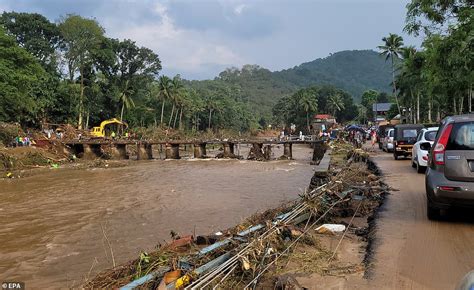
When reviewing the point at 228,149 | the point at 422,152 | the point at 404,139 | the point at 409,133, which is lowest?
the point at 228,149

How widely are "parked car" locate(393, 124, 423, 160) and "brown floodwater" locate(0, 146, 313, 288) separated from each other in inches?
186

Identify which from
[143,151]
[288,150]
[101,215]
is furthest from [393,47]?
[101,215]

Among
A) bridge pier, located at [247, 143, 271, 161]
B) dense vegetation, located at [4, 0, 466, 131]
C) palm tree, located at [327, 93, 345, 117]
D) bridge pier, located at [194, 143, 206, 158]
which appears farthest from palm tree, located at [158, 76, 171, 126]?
palm tree, located at [327, 93, 345, 117]

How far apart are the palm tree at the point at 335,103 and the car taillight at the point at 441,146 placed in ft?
326

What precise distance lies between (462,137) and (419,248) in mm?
1956

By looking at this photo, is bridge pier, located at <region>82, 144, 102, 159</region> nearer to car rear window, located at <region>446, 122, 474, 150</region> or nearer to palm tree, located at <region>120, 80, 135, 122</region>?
palm tree, located at <region>120, 80, 135, 122</region>

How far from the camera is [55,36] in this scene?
59.4 m

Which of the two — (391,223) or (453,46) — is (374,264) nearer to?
(391,223)

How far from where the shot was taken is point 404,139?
19.7 m

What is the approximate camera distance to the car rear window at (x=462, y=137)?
Answer: 20.6 ft

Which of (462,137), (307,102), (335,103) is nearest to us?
(462,137)

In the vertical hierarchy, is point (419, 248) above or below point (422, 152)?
below

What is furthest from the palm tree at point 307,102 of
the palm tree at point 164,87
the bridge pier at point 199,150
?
the bridge pier at point 199,150

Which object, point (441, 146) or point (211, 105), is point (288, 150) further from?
point (211, 105)
